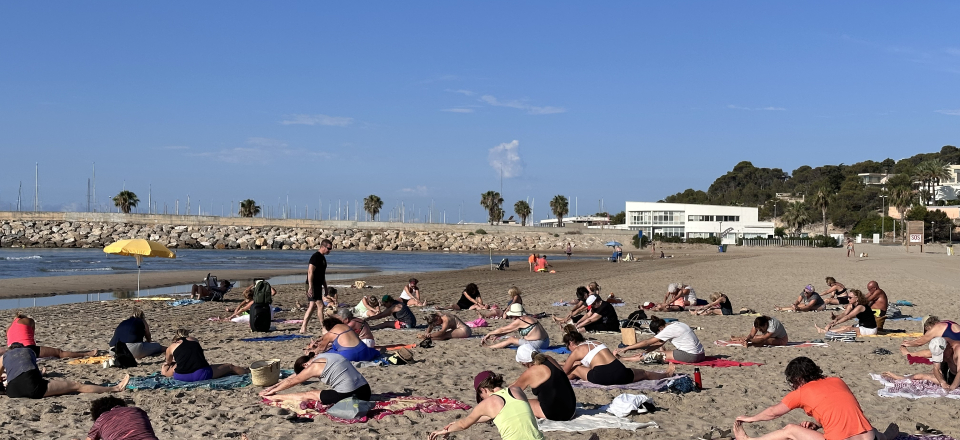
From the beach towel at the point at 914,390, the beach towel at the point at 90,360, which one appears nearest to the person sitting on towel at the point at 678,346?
the beach towel at the point at 914,390

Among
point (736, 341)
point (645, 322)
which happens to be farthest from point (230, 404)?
point (645, 322)

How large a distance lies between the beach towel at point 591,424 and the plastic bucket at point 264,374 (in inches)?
126

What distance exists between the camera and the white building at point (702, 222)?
90312 millimetres

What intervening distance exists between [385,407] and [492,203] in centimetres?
11631

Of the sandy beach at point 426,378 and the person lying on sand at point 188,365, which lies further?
the person lying on sand at point 188,365

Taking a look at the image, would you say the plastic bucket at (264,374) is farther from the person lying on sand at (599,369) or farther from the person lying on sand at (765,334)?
the person lying on sand at (765,334)

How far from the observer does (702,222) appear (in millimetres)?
90875

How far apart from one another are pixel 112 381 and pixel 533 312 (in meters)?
10.4

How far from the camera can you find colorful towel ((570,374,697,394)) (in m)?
8.59

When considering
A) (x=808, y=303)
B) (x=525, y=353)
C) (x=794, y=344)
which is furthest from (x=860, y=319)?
(x=525, y=353)

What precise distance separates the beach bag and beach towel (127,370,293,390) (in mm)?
1818

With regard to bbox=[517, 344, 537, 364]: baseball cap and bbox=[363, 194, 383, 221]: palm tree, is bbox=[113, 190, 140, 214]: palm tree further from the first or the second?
bbox=[517, 344, 537, 364]: baseball cap

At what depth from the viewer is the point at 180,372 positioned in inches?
350

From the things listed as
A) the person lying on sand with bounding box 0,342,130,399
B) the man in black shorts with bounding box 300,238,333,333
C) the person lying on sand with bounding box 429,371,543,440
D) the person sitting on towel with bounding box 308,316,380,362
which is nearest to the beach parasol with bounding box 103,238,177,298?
the man in black shorts with bounding box 300,238,333,333
